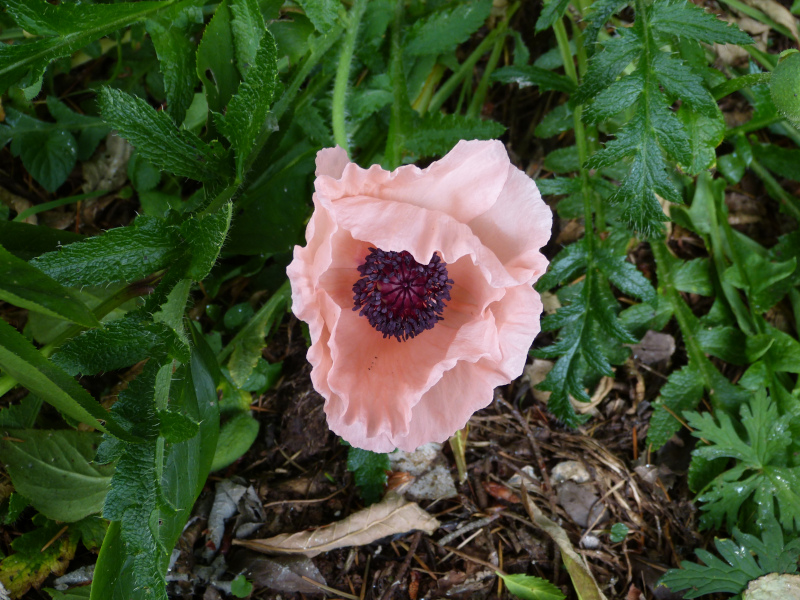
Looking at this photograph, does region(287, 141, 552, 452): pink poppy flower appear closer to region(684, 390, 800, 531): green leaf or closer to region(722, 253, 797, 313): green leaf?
region(684, 390, 800, 531): green leaf

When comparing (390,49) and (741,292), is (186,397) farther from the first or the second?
(741,292)

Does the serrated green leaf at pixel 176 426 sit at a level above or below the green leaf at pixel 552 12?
below

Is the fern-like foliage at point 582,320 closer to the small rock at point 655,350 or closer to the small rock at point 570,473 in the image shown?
the small rock at point 570,473

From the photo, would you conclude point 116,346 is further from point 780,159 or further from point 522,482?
point 780,159

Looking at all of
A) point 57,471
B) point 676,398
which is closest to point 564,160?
point 676,398

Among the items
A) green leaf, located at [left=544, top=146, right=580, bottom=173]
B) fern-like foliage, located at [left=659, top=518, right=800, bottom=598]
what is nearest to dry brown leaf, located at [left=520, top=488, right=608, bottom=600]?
fern-like foliage, located at [left=659, top=518, right=800, bottom=598]

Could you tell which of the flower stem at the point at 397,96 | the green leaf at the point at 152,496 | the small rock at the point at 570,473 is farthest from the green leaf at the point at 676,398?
the green leaf at the point at 152,496
